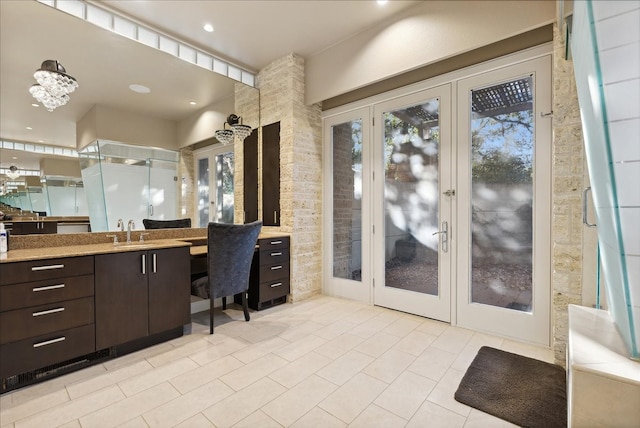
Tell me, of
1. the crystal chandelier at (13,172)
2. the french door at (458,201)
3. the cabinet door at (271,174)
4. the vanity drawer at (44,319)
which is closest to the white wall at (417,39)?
the french door at (458,201)

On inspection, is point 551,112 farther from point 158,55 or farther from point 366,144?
point 158,55

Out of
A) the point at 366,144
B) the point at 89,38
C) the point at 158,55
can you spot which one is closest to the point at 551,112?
the point at 366,144

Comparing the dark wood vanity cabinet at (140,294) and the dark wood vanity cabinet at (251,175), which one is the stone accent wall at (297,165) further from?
the dark wood vanity cabinet at (140,294)

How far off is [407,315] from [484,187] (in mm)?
1592

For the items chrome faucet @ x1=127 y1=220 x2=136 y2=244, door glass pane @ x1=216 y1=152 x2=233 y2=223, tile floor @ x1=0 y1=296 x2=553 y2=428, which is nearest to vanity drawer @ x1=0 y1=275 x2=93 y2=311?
tile floor @ x1=0 y1=296 x2=553 y2=428

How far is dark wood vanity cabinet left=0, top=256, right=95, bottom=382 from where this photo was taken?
192 centimetres

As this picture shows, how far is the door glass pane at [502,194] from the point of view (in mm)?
2648

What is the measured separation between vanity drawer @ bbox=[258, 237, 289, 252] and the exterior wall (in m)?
2.71

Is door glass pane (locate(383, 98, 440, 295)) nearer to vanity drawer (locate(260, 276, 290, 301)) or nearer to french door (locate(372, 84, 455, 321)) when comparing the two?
french door (locate(372, 84, 455, 321))

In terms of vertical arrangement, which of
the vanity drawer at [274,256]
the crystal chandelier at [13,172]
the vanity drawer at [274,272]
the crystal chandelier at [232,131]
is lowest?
the vanity drawer at [274,272]

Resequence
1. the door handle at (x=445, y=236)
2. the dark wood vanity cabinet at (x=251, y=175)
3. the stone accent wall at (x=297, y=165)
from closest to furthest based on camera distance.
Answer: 1. the door handle at (x=445, y=236)
2. the stone accent wall at (x=297, y=165)
3. the dark wood vanity cabinet at (x=251, y=175)

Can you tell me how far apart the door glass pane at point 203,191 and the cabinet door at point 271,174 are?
75 centimetres

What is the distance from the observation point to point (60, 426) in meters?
1.64

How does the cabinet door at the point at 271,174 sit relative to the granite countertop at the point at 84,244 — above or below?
above
